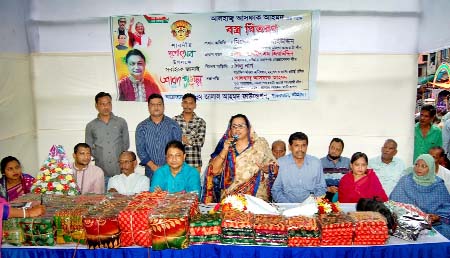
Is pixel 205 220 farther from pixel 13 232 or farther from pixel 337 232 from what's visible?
pixel 13 232

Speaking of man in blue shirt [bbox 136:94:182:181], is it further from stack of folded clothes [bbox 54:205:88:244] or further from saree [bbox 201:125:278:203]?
stack of folded clothes [bbox 54:205:88:244]

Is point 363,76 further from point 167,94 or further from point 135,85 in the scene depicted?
point 135,85

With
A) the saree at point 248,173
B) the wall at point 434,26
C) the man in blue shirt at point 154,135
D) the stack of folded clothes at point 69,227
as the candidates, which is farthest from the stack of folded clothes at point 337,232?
the wall at point 434,26

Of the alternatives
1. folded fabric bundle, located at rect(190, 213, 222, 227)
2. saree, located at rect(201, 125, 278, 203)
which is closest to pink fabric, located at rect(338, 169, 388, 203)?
saree, located at rect(201, 125, 278, 203)

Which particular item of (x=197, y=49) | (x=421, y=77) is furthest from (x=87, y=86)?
(x=421, y=77)

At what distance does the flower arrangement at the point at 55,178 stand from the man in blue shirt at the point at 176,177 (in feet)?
2.44

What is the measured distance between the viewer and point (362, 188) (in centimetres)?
365

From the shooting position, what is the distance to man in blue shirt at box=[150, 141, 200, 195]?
346cm

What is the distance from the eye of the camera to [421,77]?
966 cm

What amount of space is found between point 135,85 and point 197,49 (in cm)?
101

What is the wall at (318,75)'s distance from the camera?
→ 5.24 metres

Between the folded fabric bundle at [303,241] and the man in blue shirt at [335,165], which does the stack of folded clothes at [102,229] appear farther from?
the man in blue shirt at [335,165]

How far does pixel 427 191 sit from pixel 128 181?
Result: 9.48ft

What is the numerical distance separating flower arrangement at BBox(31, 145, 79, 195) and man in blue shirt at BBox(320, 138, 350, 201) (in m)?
2.75
